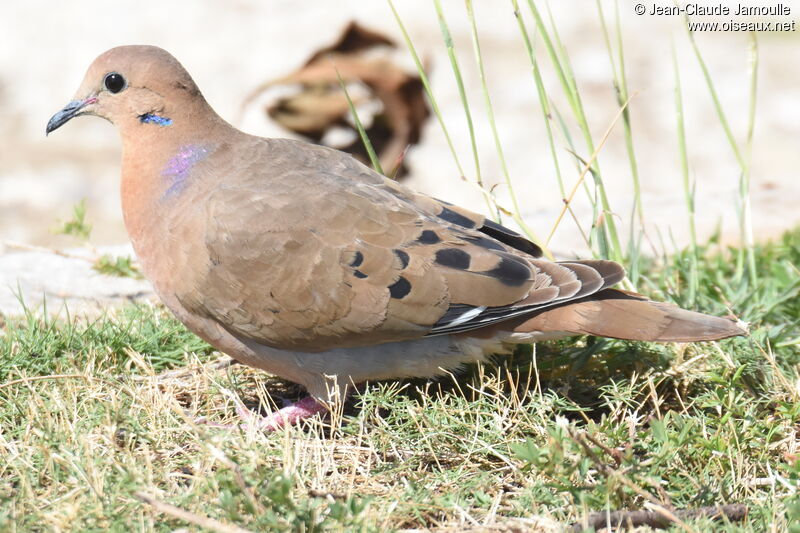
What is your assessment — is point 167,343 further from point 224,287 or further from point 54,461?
point 54,461

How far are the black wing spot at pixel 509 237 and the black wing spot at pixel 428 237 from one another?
30cm

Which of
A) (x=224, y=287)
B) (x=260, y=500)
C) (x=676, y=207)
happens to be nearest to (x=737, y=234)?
(x=676, y=207)

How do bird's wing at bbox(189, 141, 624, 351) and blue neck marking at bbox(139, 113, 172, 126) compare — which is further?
blue neck marking at bbox(139, 113, 172, 126)

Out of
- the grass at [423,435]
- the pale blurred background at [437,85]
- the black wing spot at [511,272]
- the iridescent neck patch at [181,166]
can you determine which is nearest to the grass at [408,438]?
the grass at [423,435]

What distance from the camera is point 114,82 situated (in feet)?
12.3

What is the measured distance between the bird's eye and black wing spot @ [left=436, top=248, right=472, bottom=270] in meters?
1.37

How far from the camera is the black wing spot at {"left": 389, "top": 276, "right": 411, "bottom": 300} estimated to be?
131 inches

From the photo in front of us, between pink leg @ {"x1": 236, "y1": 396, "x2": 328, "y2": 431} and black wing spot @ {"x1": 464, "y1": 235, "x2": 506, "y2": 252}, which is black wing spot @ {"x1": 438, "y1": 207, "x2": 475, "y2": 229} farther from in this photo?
pink leg @ {"x1": 236, "y1": 396, "x2": 328, "y2": 431}

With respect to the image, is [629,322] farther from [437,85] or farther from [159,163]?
[437,85]

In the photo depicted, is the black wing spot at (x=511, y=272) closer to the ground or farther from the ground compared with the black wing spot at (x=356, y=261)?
closer to the ground

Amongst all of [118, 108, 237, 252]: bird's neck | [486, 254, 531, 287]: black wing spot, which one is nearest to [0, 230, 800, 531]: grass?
[486, 254, 531, 287]: black wing spot

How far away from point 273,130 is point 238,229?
17.2 feet

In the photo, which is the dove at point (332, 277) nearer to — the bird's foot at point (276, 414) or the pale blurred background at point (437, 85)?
the bird's foot at point (276, 414)

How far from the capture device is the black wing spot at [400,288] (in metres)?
3.33
